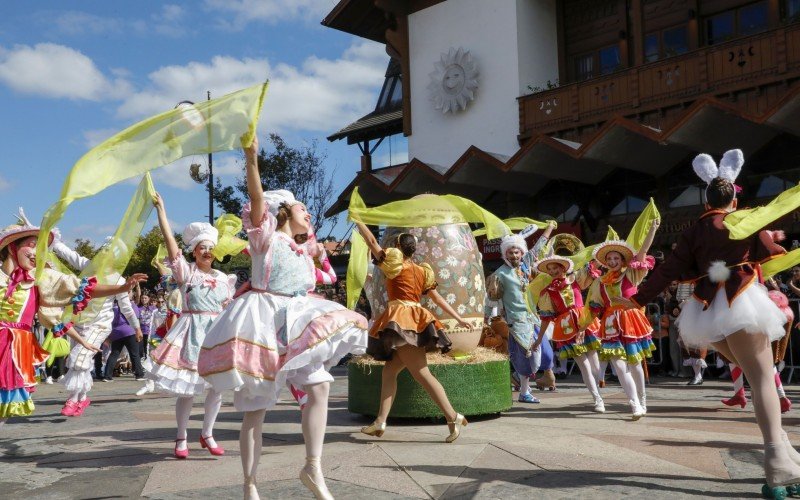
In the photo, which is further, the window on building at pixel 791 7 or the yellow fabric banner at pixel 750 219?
the window on building at pixel 791 7

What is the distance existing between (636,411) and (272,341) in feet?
14.9

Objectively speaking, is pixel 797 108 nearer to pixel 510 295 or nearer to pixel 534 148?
pixel 534 148

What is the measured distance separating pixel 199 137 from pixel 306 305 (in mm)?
1118

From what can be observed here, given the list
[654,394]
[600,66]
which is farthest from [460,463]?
[600,66]

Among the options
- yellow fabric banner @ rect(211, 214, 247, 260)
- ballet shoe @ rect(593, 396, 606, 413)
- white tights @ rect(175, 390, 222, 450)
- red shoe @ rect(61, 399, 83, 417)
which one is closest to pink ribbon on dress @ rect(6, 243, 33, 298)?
white tights @ rect(175, 390, 222, 450)

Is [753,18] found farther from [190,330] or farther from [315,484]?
[315,484]

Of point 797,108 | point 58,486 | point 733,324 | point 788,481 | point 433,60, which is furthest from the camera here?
point 433,60

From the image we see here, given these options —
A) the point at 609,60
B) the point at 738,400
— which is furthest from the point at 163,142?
the point at 609,60

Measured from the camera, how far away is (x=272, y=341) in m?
4.25

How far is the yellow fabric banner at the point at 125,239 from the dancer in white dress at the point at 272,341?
100 cm

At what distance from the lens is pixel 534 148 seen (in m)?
17.9

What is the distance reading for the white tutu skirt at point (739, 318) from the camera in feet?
14.6

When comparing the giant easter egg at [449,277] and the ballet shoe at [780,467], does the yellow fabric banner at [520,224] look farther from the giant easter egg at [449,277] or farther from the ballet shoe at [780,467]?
the ballet shoe at [780,467]

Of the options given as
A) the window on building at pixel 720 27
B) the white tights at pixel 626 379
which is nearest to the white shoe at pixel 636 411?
the white tights at pixel 626 379
